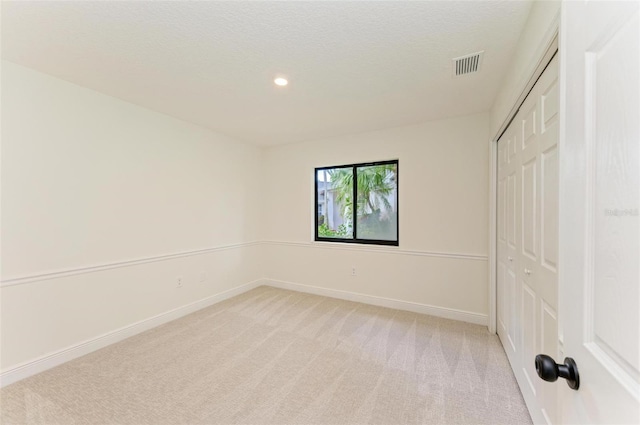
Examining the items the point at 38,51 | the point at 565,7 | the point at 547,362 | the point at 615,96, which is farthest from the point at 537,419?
the point at 38,51

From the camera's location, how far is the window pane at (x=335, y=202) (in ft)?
12.7

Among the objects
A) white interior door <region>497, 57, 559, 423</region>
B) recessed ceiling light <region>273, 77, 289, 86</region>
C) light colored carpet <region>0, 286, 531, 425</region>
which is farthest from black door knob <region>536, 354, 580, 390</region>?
recessed ceiling light <region>273, 77, 289, 86</region>

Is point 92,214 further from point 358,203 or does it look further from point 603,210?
point 603,210

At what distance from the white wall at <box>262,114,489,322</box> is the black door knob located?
100 inches

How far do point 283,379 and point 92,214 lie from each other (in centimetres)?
229

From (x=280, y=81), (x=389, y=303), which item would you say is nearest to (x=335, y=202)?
(x=389, y=303)

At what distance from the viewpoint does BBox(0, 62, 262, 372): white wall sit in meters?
1.97

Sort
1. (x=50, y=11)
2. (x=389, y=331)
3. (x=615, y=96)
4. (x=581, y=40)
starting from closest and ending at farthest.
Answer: (x=615, y=96) → (x=581, y=40) → (x=50, y=11) → (x=389, y=331)

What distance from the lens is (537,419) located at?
4.79 ft

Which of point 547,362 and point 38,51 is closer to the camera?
point 547,362

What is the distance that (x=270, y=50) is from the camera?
176 centimetres

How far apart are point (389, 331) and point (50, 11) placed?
358 centimetres

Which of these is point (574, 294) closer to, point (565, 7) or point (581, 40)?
point (581, 40)

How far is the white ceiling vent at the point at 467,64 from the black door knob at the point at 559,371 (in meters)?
1.97
